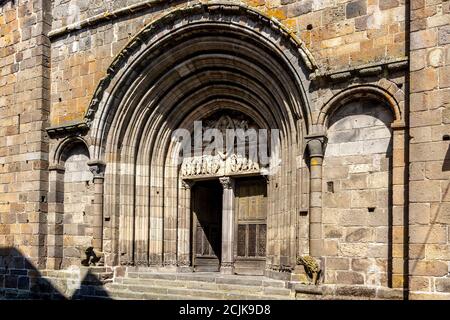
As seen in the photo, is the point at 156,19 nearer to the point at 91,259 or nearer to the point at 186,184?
the point at 186,184

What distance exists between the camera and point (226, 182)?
11.5m

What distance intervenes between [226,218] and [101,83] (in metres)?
3.57

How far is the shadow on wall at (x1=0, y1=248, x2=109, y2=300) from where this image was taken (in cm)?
1105

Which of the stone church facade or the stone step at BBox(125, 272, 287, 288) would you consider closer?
the stone church facade

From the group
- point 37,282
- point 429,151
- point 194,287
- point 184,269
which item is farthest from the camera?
point 37,282

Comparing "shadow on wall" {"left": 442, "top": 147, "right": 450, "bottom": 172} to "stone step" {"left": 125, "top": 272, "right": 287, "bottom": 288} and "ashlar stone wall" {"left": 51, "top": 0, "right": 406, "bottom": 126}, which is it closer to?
"ashlar stone wall" {"left": 51, "top": 0, "right": 406, "bottom": 126}

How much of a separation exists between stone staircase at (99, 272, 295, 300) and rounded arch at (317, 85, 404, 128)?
2760 mm

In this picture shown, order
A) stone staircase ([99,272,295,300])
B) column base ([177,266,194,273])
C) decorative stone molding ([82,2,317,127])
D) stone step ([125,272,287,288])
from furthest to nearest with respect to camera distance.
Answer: column base ([177,266,194,273]), stone step ([125,272,287,288]), stone staircase ([99,272,295,300]), decorative stone molding ([82,2,317,127])

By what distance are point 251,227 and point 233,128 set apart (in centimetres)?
197

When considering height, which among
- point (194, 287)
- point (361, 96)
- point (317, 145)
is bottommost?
point (194, 287)

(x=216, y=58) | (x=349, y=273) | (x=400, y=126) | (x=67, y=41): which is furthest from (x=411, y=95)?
(x=67, y=41)

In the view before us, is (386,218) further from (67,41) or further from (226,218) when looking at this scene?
(67,41)

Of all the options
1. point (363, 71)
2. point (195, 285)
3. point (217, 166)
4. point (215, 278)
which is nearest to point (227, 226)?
point (217, 166)

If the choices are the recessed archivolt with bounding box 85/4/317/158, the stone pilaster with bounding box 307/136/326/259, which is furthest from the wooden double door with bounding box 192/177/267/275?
the stone pilaster with bounding box 307/136/326/259
